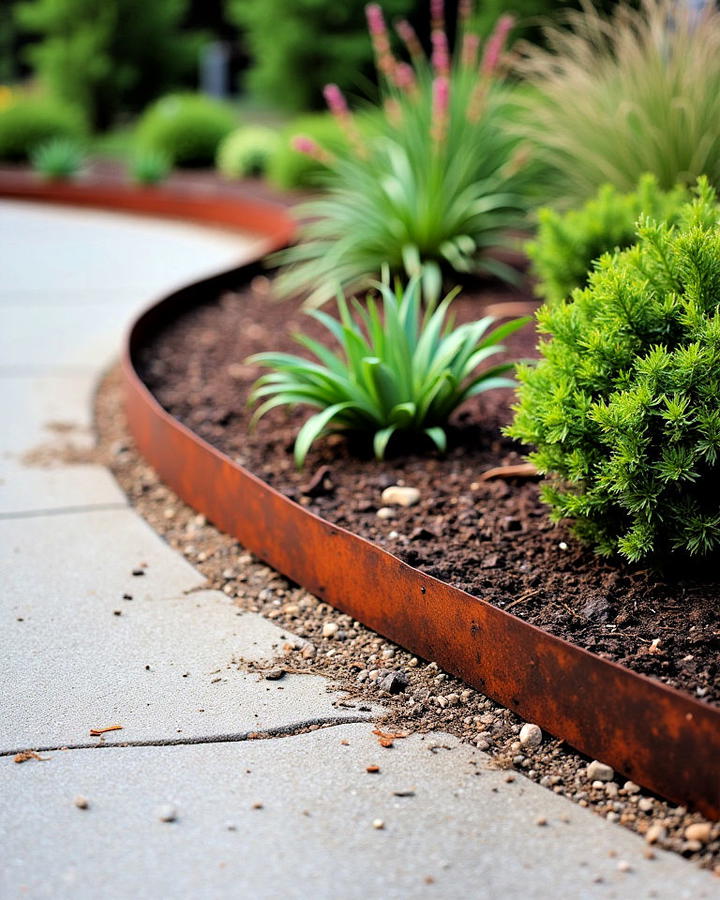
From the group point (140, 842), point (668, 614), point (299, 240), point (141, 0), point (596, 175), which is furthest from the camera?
point (141, 0)

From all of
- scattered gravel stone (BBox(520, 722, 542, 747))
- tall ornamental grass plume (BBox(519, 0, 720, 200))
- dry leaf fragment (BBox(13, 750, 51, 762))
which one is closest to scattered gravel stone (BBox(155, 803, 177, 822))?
dry leaf fragment (BBox(13, 750, 51, 762))

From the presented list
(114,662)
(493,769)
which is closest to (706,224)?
(493,769)

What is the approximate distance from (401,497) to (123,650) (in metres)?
1.04

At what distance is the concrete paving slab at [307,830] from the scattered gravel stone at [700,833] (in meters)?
0.08

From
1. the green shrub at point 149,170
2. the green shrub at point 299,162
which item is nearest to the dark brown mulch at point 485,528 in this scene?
the green shrub at point 299,162

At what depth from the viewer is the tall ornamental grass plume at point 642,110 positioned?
5.17 metres

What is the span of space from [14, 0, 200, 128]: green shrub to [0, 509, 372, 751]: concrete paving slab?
18100 mm

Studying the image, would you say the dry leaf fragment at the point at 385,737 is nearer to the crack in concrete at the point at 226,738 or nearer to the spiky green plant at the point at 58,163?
the crack in concrete at the point at 226,738

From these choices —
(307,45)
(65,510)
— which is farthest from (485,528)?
(307,45)

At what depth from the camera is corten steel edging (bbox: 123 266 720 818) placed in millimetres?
2225

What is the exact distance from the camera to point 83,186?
1228 cm

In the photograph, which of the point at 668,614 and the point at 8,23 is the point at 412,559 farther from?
the point at 8,23

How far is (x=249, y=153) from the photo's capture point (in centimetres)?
1276

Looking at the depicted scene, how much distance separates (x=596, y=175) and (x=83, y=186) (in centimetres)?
818
